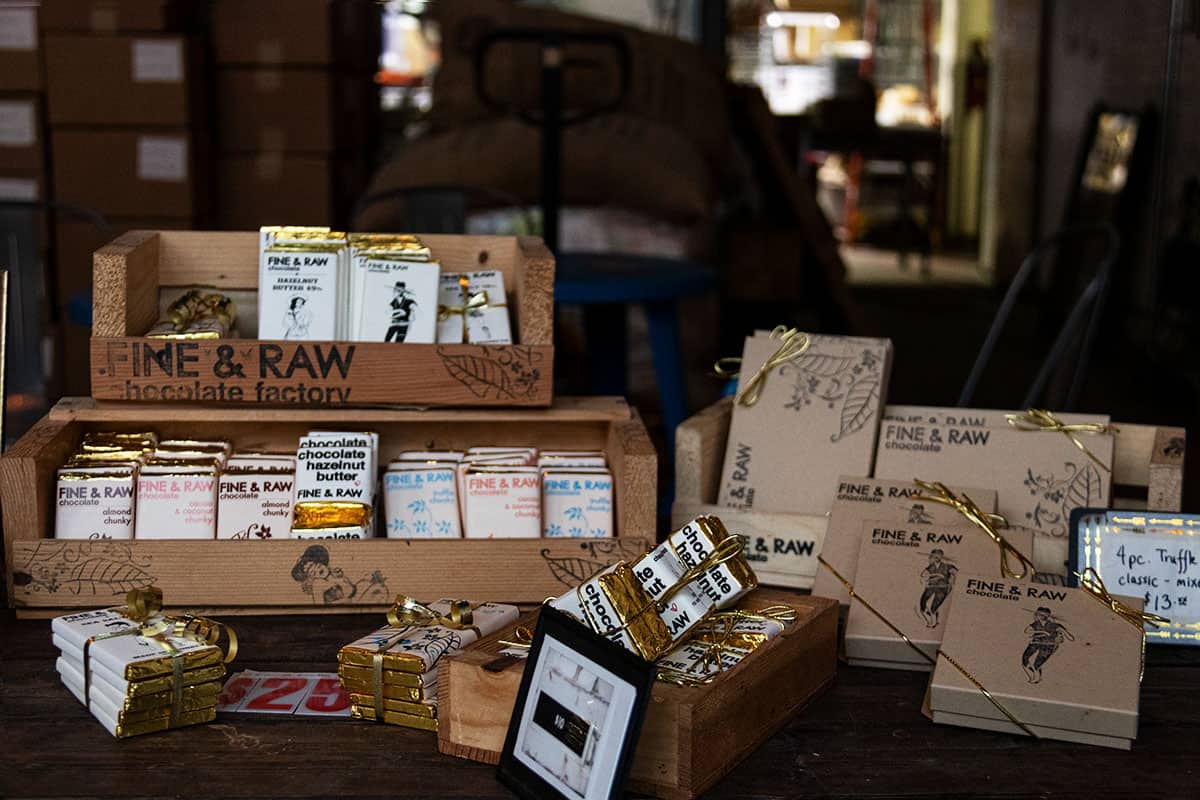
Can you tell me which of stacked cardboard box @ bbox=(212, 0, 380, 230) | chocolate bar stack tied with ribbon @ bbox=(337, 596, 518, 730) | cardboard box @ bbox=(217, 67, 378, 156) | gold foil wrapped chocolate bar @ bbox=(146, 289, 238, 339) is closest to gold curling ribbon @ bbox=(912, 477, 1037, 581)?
chocolate bar stack tied with ribbon @ bbox=(337, 596, 518, 730)

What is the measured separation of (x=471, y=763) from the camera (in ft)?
4.04

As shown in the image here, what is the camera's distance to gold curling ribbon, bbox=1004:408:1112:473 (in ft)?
5.52

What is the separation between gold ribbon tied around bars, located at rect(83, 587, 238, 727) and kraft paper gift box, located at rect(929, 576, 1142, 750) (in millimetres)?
680

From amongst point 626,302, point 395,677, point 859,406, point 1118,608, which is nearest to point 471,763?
point 395,677

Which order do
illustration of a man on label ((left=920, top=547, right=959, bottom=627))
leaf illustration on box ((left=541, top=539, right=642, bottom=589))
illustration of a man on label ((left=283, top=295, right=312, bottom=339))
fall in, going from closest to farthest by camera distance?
illustration of a man on label ((left=920, top=547, right=959, bottom=627)) < leaf illustration on box ((left=541, top=539, right=642, bottom=589)) < illustration of a man on label ((left=283, top=295, right=312, bottom=339))

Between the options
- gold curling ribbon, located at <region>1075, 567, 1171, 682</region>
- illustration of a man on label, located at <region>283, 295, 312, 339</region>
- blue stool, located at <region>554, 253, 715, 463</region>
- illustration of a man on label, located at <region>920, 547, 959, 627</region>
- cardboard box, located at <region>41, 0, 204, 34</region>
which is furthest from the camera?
cardboard box, located at <region>41, 0, 204, 34</region>

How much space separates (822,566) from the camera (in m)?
1.57

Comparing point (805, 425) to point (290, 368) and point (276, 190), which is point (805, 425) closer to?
point (290, 368)

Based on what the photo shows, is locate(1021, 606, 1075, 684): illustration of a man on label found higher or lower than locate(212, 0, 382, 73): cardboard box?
lower

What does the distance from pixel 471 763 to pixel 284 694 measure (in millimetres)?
238

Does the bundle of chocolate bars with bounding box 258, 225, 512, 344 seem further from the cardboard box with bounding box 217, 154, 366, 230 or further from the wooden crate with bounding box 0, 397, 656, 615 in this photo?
the cardboard box with bounding box 217, 154, 366, 230

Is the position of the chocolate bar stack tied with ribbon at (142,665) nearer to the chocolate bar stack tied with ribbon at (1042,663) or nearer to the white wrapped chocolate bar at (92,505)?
the white wrapped chocolate bar at (92,505)

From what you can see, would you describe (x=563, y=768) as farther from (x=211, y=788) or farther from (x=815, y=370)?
(x=815, y=370)

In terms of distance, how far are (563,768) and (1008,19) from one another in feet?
29.4
